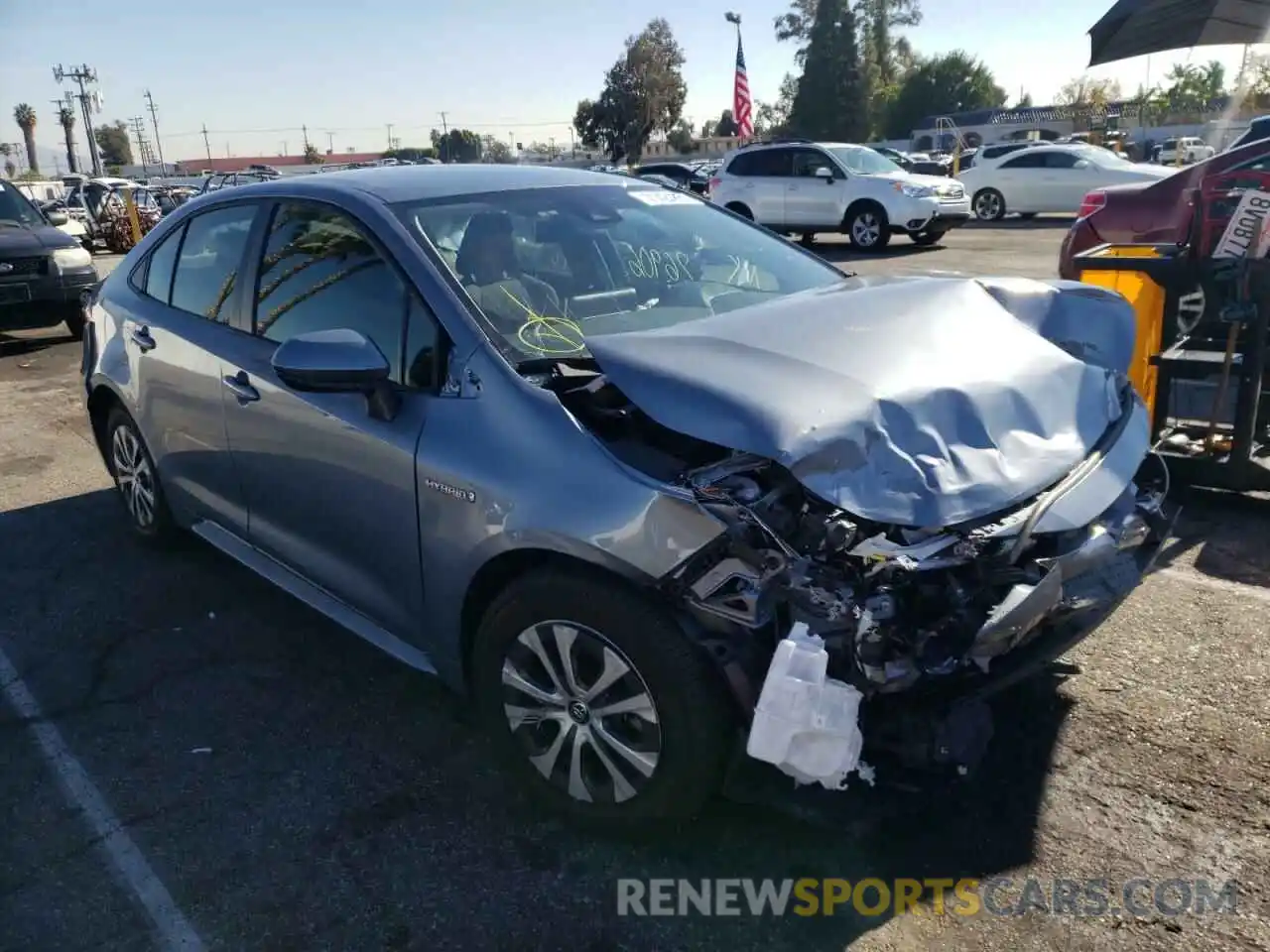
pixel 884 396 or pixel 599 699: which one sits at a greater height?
pixel 884 396

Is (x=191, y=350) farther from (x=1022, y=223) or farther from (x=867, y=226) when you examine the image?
(x=1022, y=223)

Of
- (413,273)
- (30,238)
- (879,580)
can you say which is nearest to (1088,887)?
(879,580)

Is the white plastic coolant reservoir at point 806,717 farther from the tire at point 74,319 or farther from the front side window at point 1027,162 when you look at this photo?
the front side window at point 1027,162

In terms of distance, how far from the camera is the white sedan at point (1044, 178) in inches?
786

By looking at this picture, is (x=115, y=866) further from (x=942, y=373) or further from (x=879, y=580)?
(x=942, y=373)

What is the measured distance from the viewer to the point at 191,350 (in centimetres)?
393

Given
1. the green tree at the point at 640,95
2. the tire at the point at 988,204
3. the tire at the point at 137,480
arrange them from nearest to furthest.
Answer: the tire at the point at 137,480 → the tire at the point at 988,204 → the green tree at the point at 640,95

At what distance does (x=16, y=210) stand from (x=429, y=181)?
9887 mm

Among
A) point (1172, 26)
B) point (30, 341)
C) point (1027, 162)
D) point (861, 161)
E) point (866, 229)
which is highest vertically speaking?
point (1172, 26)

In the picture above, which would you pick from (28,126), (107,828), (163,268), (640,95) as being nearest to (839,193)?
(163,268)

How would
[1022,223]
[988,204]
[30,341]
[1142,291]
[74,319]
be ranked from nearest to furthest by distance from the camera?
1. [1142,291]
2. [74,319]
3. [30,341]
4. [1022,223]
5. [988,204]

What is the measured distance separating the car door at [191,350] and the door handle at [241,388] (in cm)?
10

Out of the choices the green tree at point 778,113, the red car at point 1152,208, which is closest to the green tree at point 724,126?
the green tree at point 778,113

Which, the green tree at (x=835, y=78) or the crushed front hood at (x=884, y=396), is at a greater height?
the green tree at (x=835, y=78)
